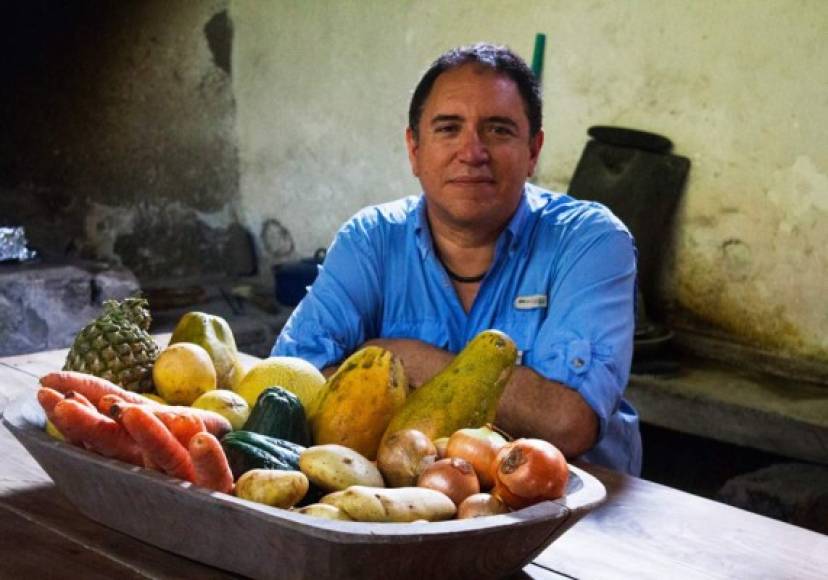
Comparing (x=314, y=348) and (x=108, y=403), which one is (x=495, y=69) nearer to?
(x=314, y=348)

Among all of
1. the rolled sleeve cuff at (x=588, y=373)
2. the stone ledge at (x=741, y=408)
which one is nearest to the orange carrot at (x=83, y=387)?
the rolled sleeve cuff at (x=588, y=373)

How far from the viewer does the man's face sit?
8.08 feet

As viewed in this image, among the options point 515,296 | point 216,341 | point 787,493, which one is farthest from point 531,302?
point 787,493

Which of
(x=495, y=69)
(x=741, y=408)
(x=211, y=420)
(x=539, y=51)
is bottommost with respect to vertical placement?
(x=741, y=408)

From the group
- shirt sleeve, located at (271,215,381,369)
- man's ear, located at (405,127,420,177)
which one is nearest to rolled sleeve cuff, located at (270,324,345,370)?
shirt sleeve, located at (271,215,381,369)

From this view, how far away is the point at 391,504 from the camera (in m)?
1.36

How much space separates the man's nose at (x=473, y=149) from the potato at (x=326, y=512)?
1233 mm

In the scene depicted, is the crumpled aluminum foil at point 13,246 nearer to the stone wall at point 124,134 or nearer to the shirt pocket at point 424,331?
the stone wall at point 124,134

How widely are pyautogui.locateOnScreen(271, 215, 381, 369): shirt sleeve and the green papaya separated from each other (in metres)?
0.43

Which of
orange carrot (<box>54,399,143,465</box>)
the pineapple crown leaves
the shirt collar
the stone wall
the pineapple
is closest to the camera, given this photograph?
orange carrot (<box>54,399,143,465</box>)

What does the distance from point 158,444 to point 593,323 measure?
46.2 inches

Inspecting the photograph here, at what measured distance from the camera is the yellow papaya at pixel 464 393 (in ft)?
5.59

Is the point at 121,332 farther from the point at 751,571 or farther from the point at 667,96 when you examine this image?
the point at 667,96

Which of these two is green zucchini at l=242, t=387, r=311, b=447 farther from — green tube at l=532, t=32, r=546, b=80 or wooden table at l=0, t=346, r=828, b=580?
green tube at l=532, t=32, r=546, b=80
